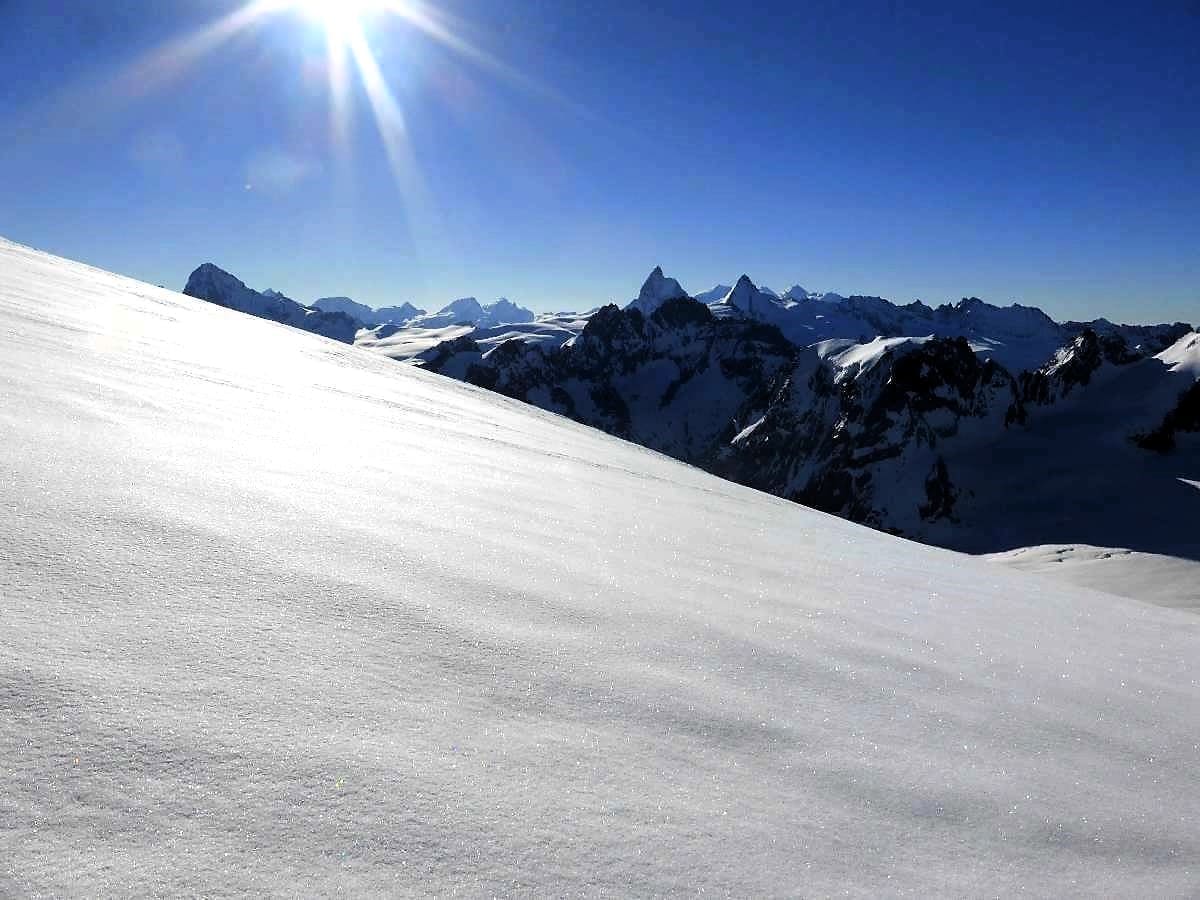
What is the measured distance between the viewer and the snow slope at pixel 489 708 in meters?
1.26

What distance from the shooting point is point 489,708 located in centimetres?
182

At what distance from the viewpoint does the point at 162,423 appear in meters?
4.22

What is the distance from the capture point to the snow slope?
4.13 feet

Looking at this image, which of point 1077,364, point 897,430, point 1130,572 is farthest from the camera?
Result: point 897,430

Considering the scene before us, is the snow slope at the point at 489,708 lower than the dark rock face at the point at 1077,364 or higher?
lower

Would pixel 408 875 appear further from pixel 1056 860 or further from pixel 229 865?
pixel 1056 860

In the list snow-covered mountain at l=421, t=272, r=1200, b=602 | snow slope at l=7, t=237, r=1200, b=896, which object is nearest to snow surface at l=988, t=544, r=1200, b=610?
snow slope at l=7, t=237, r=1200, b=896

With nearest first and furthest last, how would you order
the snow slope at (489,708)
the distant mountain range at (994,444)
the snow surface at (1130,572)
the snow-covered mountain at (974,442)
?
the snow slope at (489,708)
the snow surface at (1130,572)
the distant mountain range at (994,444)
the snow-covered mountain at (974,442)

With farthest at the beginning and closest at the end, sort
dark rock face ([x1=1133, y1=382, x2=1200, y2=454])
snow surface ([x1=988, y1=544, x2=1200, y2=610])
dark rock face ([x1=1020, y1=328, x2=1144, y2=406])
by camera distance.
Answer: dark rock face ([x1=1020, y1=328, x2=1144, y2=406]) < dark rock face ([x1=1133, y1=382, x2=1200, y2=454]) < snow surface ([x1=988, y1=544, x2=1200, y2=610])

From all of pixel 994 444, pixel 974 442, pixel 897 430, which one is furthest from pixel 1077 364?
pixel 897 430

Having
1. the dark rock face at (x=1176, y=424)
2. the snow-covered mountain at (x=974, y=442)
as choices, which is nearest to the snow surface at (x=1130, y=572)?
the snow-covered mountain at (x=974, y=442)

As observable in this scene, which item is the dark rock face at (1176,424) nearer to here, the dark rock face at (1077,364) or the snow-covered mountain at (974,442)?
the snow-covered mountain at (974,442)

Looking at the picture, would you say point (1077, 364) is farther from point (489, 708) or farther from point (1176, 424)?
point (489, 708)

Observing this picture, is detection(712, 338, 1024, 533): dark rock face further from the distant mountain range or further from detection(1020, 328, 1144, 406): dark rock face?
detection(1020, 328, 1144, 406): dark rock face
